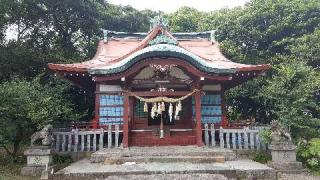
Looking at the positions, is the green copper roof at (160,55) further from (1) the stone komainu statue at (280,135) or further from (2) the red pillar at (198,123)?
(1) the stone komainu statue at (280,135)

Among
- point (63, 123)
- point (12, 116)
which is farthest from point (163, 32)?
point (12, 116)

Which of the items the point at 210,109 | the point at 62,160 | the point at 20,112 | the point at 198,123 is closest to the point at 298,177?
the point at 198,123

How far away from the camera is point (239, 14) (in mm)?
24281

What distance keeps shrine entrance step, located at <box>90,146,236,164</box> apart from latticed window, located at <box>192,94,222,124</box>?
3273 millimetres

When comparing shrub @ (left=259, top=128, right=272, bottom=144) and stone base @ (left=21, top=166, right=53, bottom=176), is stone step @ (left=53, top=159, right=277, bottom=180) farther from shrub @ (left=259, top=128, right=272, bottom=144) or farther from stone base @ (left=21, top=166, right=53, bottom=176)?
shrub @ (left=259, top=128, right=272, bottom=144)

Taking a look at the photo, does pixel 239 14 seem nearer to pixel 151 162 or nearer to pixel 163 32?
pixel 163 32

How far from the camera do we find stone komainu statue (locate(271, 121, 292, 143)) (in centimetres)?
1123

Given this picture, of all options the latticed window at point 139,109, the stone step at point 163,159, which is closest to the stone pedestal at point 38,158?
the stone step at point 163,159

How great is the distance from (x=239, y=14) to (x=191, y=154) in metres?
A: 15.6

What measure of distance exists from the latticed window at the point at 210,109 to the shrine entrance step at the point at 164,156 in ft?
10.7

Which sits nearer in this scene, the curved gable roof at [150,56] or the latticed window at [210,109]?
the curved gable roof at [150,56]

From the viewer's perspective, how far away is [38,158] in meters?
10.7

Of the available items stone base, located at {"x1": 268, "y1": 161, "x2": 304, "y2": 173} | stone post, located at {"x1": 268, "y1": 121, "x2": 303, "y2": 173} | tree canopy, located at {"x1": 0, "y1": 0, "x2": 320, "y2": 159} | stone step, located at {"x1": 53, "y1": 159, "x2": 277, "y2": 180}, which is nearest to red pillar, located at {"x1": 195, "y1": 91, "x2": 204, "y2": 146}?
stone step, located at {"x1": 53, "y1": 159, "x2": 277, "y2": 180}

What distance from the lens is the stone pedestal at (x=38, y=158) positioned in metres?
10.5
